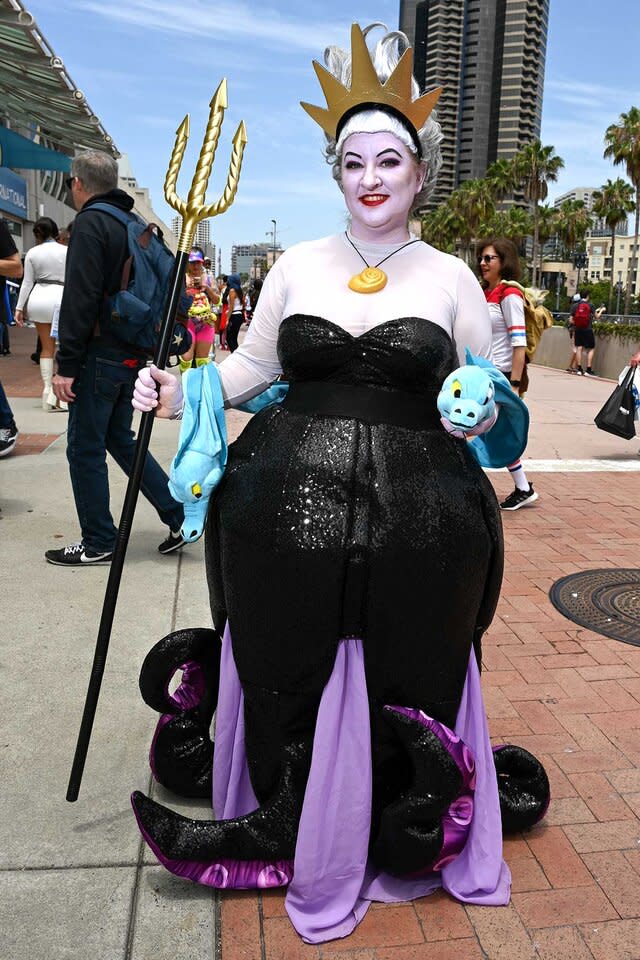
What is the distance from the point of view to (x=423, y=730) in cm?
205

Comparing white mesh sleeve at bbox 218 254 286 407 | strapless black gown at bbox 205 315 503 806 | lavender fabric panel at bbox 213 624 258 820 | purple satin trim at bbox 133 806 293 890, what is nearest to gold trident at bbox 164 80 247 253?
white mesh sleeve at bbox 218 254 286 407

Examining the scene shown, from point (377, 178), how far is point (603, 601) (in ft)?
A: 10.00

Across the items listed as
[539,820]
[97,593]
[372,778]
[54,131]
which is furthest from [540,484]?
[54,131]

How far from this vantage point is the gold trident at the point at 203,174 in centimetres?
225

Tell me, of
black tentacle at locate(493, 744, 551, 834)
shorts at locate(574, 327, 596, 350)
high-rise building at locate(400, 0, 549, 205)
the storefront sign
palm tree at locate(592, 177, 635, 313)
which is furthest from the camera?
high-rise building at locate(400, 0, 549, 205)

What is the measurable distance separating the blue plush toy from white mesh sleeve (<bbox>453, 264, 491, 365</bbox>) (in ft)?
0.75

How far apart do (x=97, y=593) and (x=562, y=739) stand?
7.63 feet

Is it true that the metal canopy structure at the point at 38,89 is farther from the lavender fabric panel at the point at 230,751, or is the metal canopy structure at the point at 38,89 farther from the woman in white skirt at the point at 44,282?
the lavender fabric panel at the point at 230,751

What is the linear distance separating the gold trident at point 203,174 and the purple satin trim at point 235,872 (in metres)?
1.54

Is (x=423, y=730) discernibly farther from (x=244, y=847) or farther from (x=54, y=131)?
(x=54, y=131)

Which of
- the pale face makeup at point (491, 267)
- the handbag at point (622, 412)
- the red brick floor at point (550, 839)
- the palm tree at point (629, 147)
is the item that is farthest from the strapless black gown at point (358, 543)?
the palm tree at point (629, 147)

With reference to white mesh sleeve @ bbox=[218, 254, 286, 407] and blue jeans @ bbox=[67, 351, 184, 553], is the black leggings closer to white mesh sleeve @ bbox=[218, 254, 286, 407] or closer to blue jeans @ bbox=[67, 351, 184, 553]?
blue jeans @ bbox=[67, 351, 184, 553]

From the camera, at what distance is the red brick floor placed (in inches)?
80.8

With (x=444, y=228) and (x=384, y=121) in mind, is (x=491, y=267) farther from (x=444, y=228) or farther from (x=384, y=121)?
(x=444, y=228)
